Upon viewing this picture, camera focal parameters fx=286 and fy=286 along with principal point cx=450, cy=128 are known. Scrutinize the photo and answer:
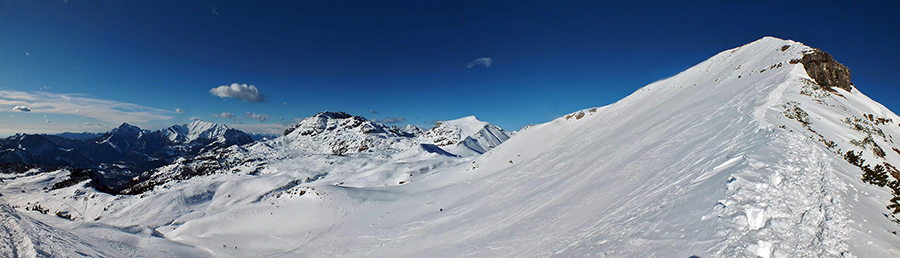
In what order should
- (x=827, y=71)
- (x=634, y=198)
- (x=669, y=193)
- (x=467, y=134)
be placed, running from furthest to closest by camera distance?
(x=467, y=134) → (x=827, y=71) → (x=634, y=198) → (x=669, y=193)

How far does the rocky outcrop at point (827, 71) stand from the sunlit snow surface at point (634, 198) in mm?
1259

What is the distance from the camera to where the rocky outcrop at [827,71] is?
21.5 meters

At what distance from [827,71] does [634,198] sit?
26.1 metres

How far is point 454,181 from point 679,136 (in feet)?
60.8

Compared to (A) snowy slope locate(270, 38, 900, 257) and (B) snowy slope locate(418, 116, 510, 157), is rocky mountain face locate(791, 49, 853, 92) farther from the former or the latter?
(B) snowy slope locate(418, 116, 510, 157)

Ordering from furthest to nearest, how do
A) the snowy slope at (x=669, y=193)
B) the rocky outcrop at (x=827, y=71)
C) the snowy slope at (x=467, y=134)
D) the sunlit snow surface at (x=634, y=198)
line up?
the snowy slope at (x=467, y=134), the rocky outcrop at (x=827, y=71), the sunlit snow surface at (x=634, y=198), the snowy slope at (x=669, y=193)

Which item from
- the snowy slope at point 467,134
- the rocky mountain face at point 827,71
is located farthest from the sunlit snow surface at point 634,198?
the snowy slope at point 467,134

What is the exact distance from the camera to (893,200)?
723 cm

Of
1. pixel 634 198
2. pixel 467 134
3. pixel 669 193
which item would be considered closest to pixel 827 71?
pixel 634 198

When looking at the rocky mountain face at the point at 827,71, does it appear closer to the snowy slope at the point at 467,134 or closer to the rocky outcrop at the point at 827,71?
the rocky outcrop at the point at 827,71

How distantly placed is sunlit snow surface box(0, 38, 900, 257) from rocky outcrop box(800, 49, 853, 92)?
1.26 m

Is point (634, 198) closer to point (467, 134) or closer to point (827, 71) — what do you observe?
point (827, 71)

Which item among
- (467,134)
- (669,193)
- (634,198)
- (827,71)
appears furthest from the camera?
(467,134)

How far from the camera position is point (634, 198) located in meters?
10.1
